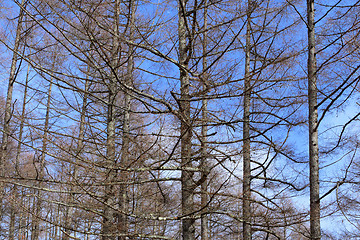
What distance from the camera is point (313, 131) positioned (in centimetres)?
661

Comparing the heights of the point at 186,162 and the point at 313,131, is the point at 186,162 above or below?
below

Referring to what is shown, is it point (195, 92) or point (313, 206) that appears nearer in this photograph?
point (195, 92)

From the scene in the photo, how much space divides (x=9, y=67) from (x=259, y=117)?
6.62 m

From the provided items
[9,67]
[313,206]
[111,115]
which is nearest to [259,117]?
[313,206]

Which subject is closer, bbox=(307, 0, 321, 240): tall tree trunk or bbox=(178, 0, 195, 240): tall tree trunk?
bbox=(178, 0, 195, 240): tall tree trunk

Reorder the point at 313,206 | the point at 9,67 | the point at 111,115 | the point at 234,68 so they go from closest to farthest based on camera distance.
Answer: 1. the point at 234,68
2. the point at 111,115
3. the point at 313,206
4. the point at 9,67

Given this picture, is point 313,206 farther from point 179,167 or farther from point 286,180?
point 179,167

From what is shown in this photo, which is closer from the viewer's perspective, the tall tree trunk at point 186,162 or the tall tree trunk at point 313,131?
the tall tree trunk at point 186,162

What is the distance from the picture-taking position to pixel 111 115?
5496 millimetres

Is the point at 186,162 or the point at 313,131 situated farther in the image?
the point at 313,131

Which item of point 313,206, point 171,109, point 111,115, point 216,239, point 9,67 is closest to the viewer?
point 171,109

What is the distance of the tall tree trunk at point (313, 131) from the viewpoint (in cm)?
607

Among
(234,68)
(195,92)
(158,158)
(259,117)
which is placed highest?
(259,117)

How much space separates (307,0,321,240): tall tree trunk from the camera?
6066 mm
